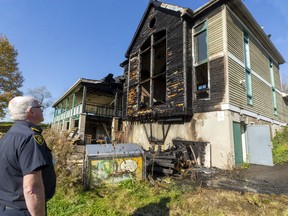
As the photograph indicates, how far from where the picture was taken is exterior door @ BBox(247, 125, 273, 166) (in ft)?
29.5

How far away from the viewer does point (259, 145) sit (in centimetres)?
931

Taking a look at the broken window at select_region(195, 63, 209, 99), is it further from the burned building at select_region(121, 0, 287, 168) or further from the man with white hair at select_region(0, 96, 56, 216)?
the man with white hair at select_region(0, 96, 56, 216)

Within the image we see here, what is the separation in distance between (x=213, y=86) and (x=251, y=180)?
4753 mm

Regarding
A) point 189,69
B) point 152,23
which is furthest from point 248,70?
point 152,23

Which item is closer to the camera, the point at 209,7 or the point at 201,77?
the point at 209,7

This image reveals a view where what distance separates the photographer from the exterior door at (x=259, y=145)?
8.99 meters

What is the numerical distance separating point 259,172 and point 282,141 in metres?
6.47

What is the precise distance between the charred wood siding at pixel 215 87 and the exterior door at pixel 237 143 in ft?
4.61

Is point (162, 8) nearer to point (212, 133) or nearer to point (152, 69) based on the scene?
point (152, 69)

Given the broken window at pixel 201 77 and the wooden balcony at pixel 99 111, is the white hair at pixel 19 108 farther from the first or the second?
the wooden balcony at pixel 99 111

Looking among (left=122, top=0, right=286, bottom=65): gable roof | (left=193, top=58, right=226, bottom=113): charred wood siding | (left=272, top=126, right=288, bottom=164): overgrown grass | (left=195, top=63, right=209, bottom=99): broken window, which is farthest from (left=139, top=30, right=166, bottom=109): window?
(left=272, top=126, right=288, bottom=164): overgrown grass

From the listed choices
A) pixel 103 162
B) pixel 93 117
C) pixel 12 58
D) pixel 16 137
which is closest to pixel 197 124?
pixel 103 162

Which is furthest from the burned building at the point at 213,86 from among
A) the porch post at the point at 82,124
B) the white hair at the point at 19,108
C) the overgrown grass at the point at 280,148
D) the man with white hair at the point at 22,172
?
the white hair at the point at 19,108

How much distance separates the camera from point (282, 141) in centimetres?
1223
